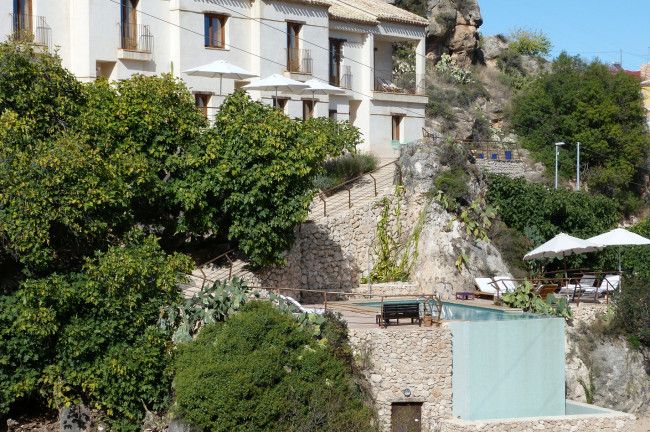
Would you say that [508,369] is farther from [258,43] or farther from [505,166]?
[505,166]

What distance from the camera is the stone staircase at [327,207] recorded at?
2620cm

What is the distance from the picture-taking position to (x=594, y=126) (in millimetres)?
53656

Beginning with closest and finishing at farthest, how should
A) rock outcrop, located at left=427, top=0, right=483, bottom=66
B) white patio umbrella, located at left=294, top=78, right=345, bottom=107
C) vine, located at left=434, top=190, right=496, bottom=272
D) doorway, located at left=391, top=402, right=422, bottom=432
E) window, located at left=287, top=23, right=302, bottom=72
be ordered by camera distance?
1. doorway, located at left=391, top=402, right=422, bottom=432
2. vine, located at left=434, top=190, right=496, bottom=272
3. white patio umbrella, located at left=294, top=78, right=345, bottom=107
4. window, located at left=287, top=23, right=302, bottom=72
5. rock outcrop, located at left=427, top=0, right=483, bottom=66

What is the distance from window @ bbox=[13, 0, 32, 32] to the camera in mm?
30891

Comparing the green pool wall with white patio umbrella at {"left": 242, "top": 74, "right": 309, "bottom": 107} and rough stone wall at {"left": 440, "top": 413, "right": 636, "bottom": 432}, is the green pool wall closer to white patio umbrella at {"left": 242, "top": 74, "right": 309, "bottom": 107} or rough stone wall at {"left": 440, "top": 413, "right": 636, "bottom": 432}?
rough stone wall at {"left": 440, "top": 413, "right": 636, "bottom": 432}

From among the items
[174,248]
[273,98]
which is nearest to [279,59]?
[273,98]

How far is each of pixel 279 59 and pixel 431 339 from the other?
53.1ft

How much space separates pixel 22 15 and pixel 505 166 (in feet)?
75.6

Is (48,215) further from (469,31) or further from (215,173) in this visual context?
(469,31)

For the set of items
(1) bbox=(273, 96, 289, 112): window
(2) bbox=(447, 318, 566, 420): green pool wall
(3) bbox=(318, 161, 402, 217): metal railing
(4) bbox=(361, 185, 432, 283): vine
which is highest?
(1) bbox=(273, 96, 289, 112): window

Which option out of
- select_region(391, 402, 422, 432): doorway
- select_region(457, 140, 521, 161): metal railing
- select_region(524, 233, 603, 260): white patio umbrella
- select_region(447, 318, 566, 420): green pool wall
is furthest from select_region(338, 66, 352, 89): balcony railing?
select_region(391, 402, 422, 432): doorway

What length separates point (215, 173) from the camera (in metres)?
25.8

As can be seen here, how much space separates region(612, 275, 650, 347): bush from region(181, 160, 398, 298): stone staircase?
25.5ft

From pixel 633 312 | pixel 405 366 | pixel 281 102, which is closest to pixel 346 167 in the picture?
pixel 281 102
